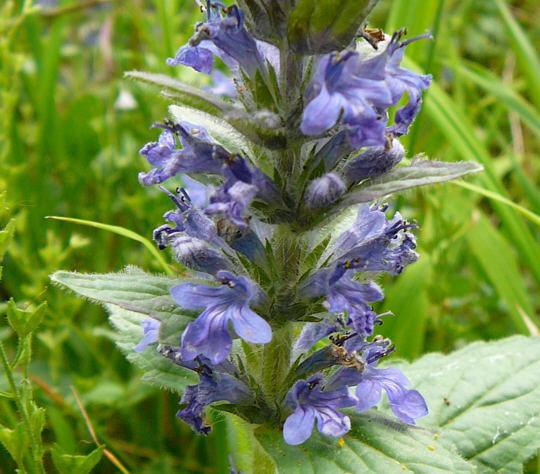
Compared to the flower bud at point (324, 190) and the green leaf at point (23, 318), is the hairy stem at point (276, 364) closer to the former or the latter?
the flower bud at point (324, 190)

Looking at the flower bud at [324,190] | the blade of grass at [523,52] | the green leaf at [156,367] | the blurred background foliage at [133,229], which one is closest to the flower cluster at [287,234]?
the flower bud at [324,190]

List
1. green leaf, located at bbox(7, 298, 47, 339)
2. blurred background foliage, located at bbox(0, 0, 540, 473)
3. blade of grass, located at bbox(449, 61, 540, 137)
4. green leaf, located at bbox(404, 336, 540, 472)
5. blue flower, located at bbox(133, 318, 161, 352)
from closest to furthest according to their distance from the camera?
green leaf, located at bbox(7, 298, 47, 339), blue flower, located at bbox(133, 318, 161, 352), green leaf, located at bbox(404, 336, 540, 472), blurred background foliage, located at bbox(0, 0, 540, 473), blade of grass, located at bbox(449, 61, 540, 137)

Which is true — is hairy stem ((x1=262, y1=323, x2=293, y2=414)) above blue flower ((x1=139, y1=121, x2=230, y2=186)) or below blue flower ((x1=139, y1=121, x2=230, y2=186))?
below

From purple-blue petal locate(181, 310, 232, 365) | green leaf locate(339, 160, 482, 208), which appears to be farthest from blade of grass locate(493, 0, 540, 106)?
purple-blue petal locate(181, 310, 232, 365)

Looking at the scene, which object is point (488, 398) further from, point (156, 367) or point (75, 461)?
point (75, 461)

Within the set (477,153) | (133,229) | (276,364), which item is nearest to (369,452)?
(276,364)

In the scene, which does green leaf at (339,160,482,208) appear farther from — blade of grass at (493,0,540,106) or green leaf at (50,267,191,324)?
blade of grass at (493,0,540,106)

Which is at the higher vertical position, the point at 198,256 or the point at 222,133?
the point at 222,133
